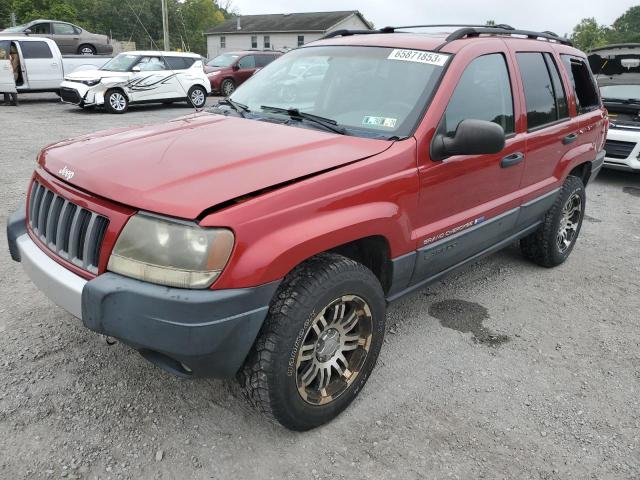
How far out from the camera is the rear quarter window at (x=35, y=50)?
13.2 metres

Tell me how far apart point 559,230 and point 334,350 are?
2837mm

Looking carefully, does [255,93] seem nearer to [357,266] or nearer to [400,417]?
[357,266]

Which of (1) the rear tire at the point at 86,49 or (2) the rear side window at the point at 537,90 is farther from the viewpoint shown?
(1) the rear tire at the point at 86,49

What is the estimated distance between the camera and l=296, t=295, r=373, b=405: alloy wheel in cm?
238

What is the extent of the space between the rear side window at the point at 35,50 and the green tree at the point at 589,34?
4973 centimetres

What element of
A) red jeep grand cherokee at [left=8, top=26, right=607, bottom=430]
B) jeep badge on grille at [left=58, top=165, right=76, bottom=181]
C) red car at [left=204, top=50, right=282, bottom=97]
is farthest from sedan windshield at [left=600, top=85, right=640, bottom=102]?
red car at [left=204, top=50, right=282, bottom=97]

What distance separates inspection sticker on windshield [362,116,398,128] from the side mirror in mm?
309

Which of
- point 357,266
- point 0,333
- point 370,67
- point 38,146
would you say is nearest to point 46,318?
point 0,333

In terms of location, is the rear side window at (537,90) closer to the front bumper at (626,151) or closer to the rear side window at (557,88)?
the rear side window at (557,88)

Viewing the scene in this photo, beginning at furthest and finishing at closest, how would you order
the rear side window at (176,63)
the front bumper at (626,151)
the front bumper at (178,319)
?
the rear side window at (176,63) → the front bumper at (626,151) → the front bumper at (178,319)

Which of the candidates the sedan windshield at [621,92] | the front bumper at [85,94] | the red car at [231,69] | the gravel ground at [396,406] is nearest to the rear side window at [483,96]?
the gravel ground at [396,406]

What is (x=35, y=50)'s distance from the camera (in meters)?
13.4

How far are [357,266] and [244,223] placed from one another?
0.67 meters

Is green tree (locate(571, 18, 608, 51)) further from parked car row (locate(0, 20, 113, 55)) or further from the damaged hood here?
the damaged hood
